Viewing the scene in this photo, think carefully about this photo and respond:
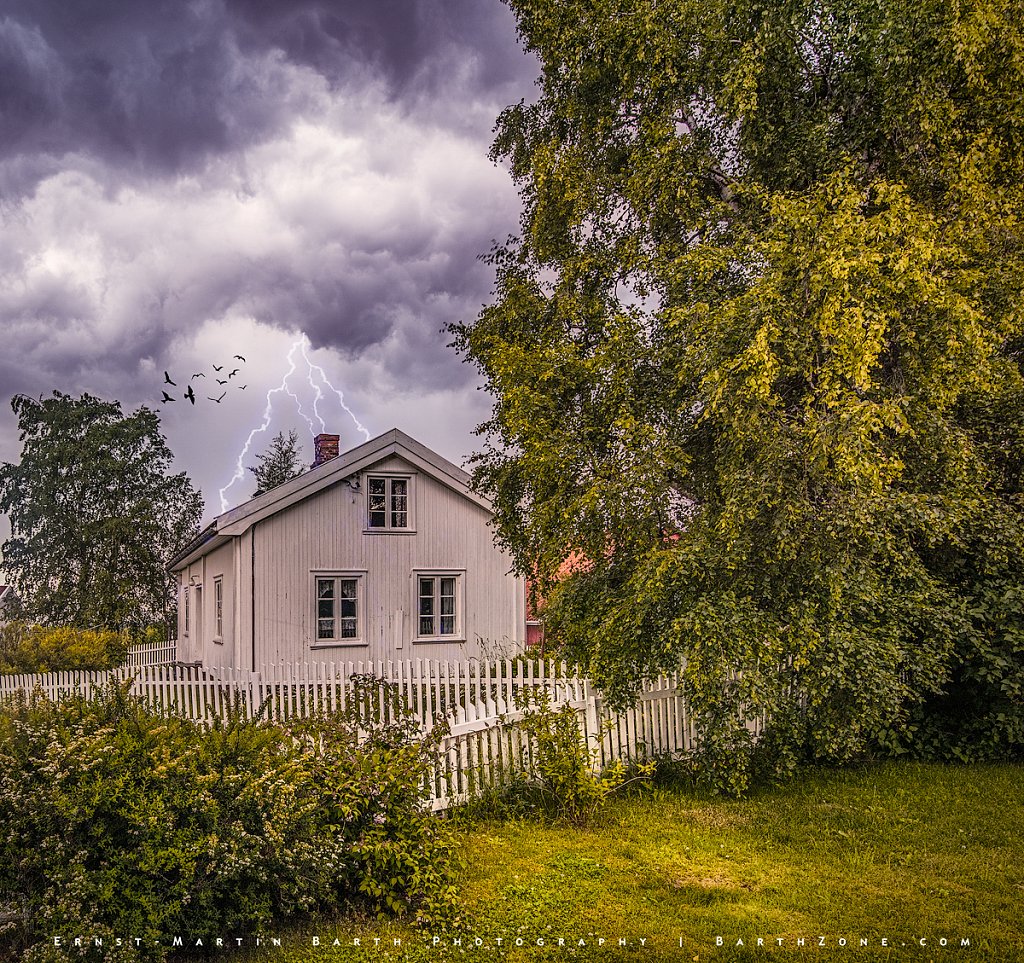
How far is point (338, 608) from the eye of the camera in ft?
56.4

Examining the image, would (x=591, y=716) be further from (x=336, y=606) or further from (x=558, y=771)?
(x=336, y=606)

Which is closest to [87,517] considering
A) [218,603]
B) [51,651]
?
[51,651]

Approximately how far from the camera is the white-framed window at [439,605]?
707 inches

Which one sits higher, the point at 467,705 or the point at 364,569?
the point at 364,569

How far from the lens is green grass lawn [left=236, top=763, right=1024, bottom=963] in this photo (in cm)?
443

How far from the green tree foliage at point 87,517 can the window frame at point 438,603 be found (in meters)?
15.4

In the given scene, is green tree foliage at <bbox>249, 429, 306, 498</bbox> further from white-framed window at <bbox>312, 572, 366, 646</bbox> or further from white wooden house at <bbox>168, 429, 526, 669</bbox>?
white-framed window at <bbox>312, 572, 366, 646</bbox>

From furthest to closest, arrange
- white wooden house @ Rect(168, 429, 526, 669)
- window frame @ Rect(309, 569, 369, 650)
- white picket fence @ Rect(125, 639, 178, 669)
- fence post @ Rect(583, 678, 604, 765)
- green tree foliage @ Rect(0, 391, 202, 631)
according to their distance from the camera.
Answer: green tree foliage @ Rect(0, 391, 202, 631) < white picket fence @ Rect(125, 639, 178, 669) < window frame @ Rect(309, 569, 369, 650) < white wooden house @ Rect(168, 429, 526, 669) < fence post @ Rect(583, 678, 604, 765)

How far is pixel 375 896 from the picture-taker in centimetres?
488

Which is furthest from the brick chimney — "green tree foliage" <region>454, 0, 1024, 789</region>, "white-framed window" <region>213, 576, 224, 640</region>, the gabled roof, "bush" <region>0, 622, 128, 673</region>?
"green tree foliage" <region>454, 0, 1024, 789</region>

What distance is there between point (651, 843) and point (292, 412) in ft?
110

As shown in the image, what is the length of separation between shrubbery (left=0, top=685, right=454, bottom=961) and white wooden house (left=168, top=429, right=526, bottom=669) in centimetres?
1147

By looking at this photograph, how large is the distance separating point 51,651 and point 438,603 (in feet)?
33.1

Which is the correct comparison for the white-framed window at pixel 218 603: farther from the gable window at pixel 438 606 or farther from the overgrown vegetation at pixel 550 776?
the overgrown vegetation at pixel 550 776
